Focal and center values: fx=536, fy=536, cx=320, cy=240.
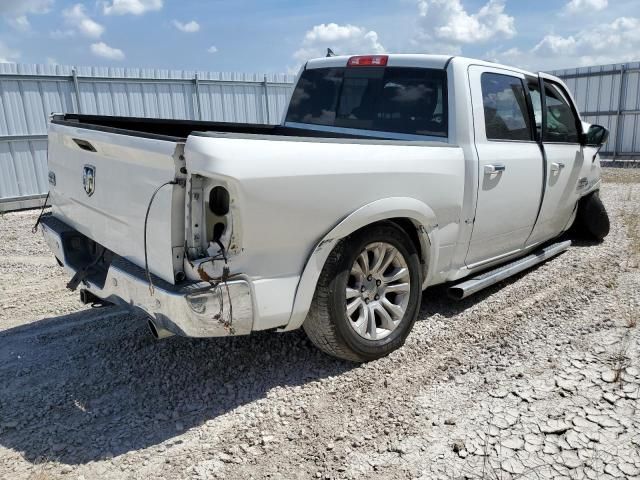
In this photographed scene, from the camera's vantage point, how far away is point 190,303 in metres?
2.53

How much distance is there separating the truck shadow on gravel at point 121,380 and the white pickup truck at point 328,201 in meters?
0.49

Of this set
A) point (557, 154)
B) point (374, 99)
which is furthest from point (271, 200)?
point (557, 154)

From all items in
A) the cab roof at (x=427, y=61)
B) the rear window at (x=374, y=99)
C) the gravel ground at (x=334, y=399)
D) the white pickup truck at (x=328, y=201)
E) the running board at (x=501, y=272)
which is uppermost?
the cab roof at (x=427, y=61)

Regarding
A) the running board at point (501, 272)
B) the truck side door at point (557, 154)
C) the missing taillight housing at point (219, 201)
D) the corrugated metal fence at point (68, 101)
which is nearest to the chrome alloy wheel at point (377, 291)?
the running board at point (501, 272)

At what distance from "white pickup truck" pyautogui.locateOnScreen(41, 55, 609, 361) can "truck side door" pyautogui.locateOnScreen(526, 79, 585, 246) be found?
1.0 inches

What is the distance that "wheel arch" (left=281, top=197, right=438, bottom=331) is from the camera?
292cm

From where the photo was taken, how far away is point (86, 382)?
3.35 metres

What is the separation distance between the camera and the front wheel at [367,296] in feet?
10.2

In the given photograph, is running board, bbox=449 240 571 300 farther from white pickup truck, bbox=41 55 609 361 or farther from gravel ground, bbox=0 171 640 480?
gravel ground, bbox=0 171 640 480

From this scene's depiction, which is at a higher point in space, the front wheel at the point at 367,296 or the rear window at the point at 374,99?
the rear window at the point at 374,99

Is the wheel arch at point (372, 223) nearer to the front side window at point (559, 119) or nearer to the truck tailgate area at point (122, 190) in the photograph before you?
the truck tailgate area at point (122, 190)

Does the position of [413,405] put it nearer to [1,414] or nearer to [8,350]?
[1,414]

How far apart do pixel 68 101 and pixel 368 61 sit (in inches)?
333

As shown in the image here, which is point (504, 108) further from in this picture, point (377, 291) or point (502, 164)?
point (377, 291)
